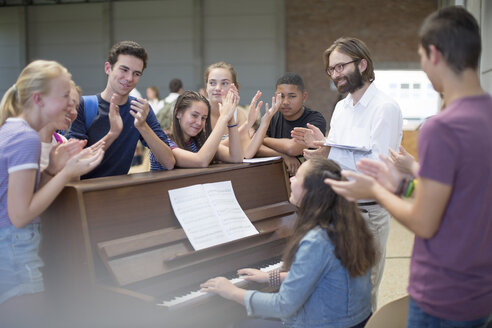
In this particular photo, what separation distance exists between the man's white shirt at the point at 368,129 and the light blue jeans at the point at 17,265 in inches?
63.3

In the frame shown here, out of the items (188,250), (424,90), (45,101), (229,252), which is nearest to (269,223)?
(229,252)

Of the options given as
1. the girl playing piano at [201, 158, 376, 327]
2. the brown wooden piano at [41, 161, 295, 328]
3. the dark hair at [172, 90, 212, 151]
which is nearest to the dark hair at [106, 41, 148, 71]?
the dark hair at [172, 90, 212, 151]

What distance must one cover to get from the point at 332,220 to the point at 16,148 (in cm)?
115

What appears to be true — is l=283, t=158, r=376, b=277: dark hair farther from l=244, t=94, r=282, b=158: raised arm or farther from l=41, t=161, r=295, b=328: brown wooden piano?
l=244, t=94, r=282, b=158: raised arm

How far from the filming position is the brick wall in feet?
34.9

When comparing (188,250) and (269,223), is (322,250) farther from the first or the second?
(269,223)

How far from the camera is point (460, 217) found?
1.45m

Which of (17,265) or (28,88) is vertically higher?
Result: (28,88)

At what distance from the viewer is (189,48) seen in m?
11.7

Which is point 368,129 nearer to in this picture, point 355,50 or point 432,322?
point 355,50

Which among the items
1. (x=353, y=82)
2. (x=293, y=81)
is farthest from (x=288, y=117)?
(x=353, y=82)

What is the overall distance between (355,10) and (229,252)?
9.49 meters

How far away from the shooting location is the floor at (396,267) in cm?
418

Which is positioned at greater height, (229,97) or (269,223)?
(229,97)
